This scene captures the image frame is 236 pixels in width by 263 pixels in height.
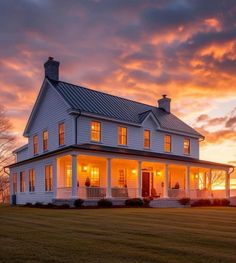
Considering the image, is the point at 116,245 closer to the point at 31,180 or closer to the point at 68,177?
the point at 68,177

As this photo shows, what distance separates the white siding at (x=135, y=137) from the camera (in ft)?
83.6

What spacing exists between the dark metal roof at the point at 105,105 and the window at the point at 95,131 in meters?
0.77

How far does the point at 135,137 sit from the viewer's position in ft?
95.1

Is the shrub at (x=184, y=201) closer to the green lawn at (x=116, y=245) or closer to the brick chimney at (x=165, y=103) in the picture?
the brick chimney at (x=165, y=103)

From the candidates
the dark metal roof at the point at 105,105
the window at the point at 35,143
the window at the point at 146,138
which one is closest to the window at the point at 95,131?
the dark metal roof at the point at 105,105

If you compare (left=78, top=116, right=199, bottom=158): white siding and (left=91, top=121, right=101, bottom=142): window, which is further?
(left=91, top=121, right=101, bottom=142): window

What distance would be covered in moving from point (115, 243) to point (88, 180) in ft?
60.4

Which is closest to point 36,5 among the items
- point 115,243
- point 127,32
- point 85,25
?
point 85,25

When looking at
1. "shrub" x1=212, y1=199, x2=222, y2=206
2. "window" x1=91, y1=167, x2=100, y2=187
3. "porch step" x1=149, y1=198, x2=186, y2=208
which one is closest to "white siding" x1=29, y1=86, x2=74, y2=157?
"window" x1=91, y1=167, x2=100, y2=187

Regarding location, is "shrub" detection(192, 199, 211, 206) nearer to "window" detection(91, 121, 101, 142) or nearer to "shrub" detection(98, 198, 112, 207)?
"shrub" detection(98, 198, 112, 207)

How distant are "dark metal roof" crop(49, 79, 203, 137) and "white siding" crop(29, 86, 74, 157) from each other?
0.75 metres

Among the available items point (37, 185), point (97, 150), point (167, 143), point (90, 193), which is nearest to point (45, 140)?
point (37, 185)

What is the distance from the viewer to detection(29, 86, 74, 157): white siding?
2559 cm

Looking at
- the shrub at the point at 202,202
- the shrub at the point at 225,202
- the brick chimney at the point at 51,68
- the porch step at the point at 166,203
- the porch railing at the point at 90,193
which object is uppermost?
the brick chimney at the point at 51,68
